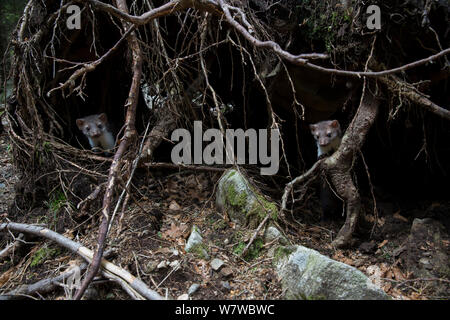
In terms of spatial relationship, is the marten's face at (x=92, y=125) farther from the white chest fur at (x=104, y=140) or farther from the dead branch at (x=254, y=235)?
the dead branch at (x=254, y=235)

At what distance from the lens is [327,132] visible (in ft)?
15.2

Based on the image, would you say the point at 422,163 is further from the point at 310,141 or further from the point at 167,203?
the point at 167,203

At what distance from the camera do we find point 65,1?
4.29m

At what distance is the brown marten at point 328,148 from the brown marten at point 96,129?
327cm

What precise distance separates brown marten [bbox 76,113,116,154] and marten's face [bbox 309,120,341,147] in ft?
10.7

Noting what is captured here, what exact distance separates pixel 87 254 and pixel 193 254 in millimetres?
1005

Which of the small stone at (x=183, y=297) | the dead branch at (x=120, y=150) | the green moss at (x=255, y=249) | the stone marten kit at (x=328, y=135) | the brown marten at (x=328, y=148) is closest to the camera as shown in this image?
the dead branch at (x=120, y=150)

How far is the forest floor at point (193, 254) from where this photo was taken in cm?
296

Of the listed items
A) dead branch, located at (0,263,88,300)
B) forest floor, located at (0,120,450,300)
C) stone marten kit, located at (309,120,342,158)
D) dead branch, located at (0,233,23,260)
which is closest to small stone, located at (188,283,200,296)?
forest floor, located at (0,120,450,300)

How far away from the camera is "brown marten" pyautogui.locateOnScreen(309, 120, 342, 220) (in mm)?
4504

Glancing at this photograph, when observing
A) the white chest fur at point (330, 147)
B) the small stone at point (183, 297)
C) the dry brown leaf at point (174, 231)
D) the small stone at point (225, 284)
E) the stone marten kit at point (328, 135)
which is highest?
the stone marten kit at point (328, 135)

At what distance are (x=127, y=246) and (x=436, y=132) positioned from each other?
420cm

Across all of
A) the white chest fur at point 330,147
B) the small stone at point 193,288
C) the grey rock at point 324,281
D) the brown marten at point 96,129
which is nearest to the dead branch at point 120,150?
the small stone at point 193,288
